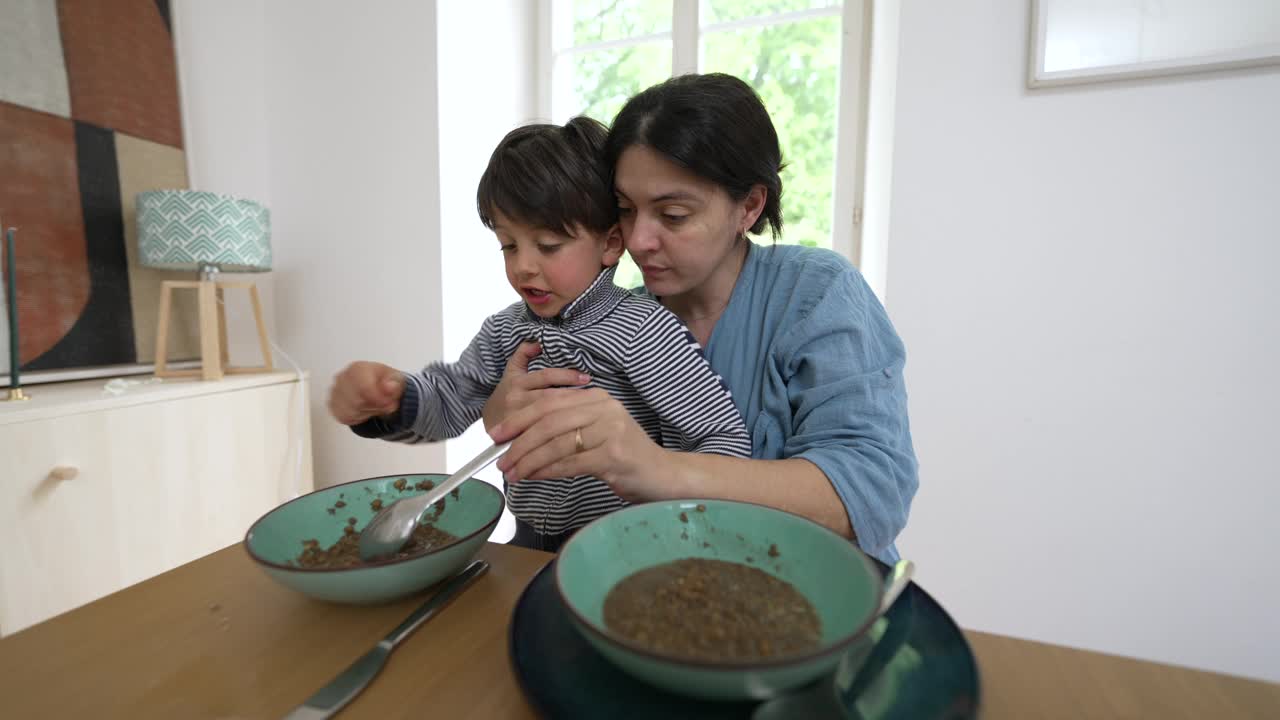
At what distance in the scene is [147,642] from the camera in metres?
0.51

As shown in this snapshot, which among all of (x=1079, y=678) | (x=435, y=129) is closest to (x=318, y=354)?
(x=435, y=129)

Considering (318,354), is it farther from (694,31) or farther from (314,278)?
(694,31)

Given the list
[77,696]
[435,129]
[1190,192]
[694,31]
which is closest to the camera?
[77,696]

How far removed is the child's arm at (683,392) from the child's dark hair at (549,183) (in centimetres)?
22

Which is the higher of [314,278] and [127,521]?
[314,278]

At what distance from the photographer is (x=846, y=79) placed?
1.94 metres

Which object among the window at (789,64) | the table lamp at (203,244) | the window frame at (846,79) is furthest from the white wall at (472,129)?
the window frame at (846,79)

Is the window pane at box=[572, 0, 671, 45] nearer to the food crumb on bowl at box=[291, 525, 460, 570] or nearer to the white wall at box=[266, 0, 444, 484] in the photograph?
the white wall at box=[266, 0, 444, 484]

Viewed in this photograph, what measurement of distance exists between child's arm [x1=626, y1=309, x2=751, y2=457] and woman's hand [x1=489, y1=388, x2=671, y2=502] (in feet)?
0.64

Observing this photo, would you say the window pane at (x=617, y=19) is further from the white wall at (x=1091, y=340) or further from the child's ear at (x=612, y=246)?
the child's ear at (x=612, y=246)

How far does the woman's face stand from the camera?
2.92ft

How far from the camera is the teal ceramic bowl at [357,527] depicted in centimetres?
49

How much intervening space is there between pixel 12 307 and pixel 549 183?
1.56 meters

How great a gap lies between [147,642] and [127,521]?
133 cm
